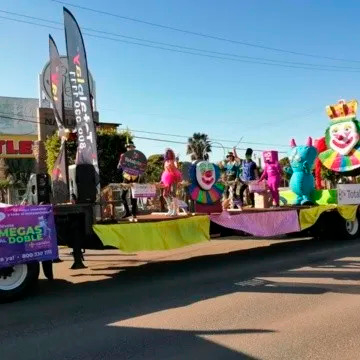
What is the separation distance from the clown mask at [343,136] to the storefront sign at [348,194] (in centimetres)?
113

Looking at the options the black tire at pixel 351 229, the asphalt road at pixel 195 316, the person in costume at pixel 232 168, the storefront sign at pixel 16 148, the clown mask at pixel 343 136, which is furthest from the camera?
the storefront sign at pixel 16 148

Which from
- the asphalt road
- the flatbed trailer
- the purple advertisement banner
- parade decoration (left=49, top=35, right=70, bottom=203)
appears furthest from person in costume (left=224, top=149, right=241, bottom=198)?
the purple advertisement banner

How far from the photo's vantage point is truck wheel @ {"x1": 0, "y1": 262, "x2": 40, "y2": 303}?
24.6ft

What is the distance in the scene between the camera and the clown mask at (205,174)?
40.4 feet

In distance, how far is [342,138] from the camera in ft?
50.4

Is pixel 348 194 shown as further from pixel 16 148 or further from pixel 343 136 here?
pixel 16 148

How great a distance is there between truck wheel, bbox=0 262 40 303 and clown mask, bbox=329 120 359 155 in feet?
34.4

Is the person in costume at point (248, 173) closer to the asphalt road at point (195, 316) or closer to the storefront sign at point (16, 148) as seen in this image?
the asphalt road at point (195, 316)

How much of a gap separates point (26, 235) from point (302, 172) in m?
9.65

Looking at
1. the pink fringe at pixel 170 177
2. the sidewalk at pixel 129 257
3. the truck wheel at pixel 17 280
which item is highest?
the pink fringe at pixel 170 177

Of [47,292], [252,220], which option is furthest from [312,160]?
[47,292]

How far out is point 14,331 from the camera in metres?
5.88

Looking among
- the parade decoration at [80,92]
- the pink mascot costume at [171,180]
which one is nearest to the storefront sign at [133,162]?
the pink mascot costume at [171,180]

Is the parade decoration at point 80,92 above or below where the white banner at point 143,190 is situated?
above
